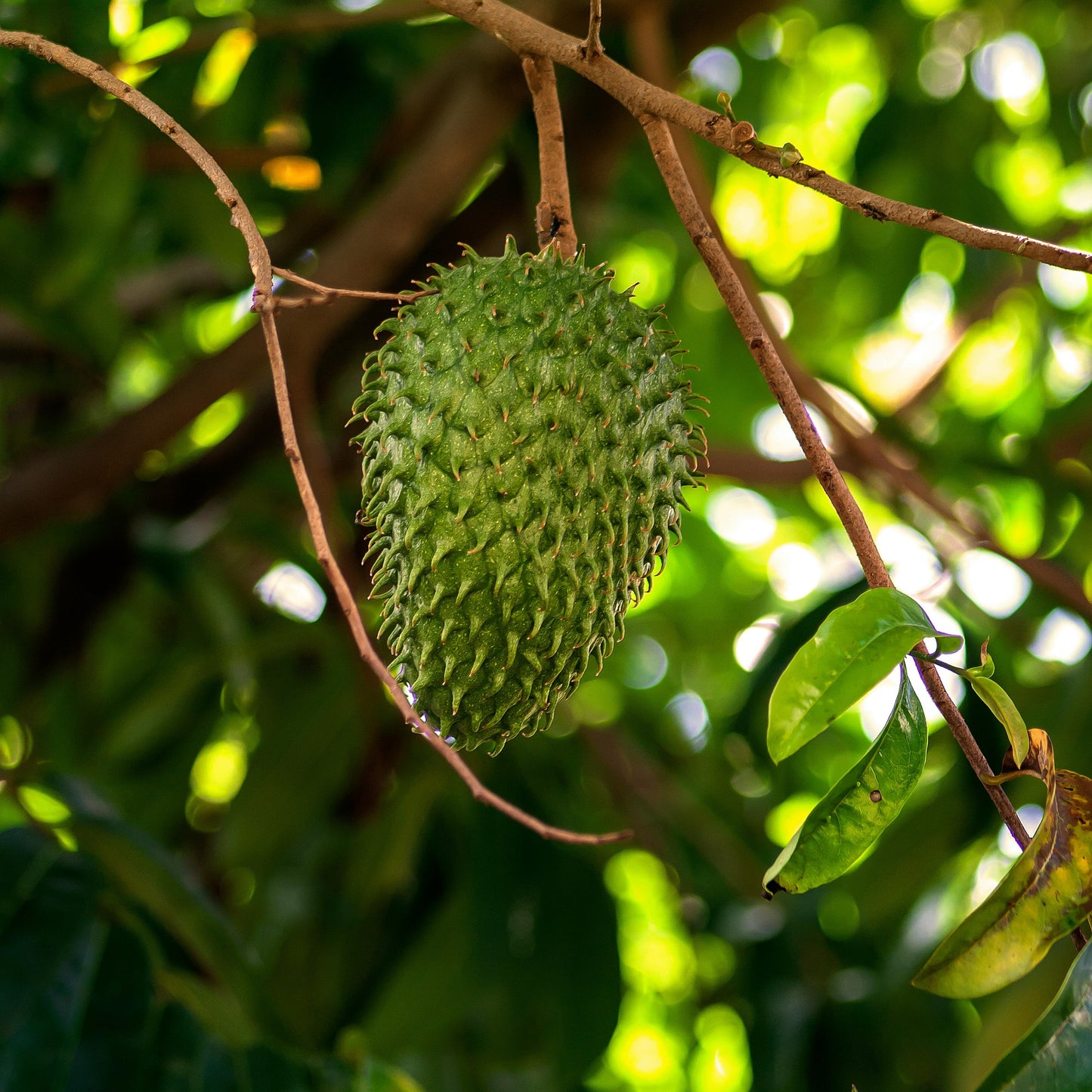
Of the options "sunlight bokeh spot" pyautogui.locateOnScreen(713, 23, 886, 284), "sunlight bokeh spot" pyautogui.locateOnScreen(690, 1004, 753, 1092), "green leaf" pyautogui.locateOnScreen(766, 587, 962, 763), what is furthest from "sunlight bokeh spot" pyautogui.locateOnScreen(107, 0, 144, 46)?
"sunlight bokeh spot" pyautogui.locateOnScreen(690, 1004, 753, 1092)

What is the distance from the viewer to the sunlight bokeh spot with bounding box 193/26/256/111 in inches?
106

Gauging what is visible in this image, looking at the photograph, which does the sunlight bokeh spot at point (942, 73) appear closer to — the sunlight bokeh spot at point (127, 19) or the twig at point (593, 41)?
the sunlight bokeh spot at point (127, 19)

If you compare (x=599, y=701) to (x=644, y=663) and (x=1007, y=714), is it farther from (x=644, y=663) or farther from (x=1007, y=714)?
(x=1007, y=714)

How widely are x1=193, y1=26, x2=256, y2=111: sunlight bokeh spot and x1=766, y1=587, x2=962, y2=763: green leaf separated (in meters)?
2.10

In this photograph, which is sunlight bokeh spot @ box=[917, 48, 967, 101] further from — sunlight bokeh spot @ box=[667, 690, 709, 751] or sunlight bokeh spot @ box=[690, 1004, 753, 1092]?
sunlight bokeh spot @ box=[690, 1004, 753, 1092]

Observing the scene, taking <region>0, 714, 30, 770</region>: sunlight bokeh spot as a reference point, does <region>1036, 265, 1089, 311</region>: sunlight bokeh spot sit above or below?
above

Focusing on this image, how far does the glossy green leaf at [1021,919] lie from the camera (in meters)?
0.87

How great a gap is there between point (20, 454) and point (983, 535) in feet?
9.78

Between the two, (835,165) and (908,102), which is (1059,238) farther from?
(835,165)

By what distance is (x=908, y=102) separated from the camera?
316cm

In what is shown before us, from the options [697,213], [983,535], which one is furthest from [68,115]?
[983,535]

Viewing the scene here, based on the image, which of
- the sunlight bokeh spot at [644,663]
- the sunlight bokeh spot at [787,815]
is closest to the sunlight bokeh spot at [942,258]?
the sunlight bokeh spot at [644,663]

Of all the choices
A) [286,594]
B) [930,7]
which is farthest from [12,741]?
[930,7]

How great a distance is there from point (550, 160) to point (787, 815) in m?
3.33
